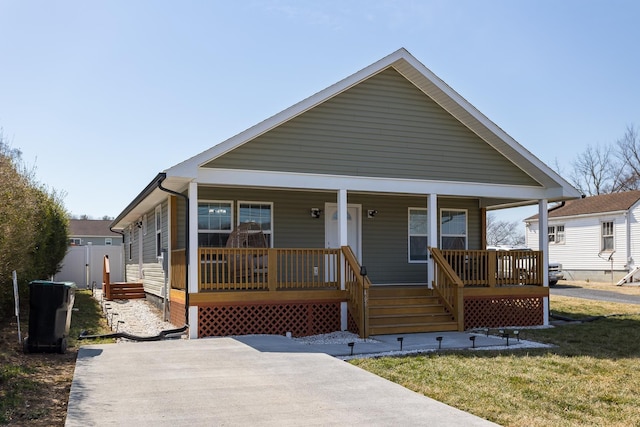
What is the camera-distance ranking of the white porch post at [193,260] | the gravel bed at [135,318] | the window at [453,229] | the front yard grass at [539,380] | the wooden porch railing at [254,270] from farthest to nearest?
the window at [453,229]
the gravel bed at [135,318]
the wooden porch railing at [254,270]
the white porch post at [193,260]
the front yard grass at [539,380]

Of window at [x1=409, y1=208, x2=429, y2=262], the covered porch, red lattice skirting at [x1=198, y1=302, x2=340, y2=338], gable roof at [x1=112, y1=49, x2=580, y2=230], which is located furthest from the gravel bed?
window at [x1=409, y1=208, x2=429, y2=262]

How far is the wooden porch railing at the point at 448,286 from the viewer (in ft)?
39.7

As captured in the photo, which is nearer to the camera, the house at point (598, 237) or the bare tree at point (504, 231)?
the house at point (598, 237)

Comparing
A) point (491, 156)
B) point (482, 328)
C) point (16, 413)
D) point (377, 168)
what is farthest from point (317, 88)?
point (16, 413)

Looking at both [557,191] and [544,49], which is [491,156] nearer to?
[557,191]

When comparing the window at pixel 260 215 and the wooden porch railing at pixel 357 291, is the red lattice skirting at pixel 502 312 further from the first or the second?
the window at pixel 260 215

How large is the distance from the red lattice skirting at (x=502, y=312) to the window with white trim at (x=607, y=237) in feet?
56.8

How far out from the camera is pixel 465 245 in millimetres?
16078

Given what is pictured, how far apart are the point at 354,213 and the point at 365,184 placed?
2.39m

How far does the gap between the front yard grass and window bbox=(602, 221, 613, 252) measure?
19.1 meters

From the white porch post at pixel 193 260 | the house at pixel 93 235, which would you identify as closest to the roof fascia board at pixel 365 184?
the white porch post at pixel 193 260

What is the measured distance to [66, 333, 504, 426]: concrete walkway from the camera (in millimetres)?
5484

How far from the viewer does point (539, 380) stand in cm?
728

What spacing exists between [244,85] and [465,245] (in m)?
7.30
